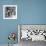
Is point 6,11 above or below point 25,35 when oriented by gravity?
above

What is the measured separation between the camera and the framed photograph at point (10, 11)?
3.86 m

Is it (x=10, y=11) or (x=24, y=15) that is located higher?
(x=10, y=11)

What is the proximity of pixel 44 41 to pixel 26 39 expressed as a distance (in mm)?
507

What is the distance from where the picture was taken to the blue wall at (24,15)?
3855mm

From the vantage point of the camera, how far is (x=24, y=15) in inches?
152

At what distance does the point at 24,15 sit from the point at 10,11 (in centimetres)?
43

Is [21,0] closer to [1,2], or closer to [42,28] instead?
[1,2]

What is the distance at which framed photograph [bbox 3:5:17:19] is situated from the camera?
3861mm

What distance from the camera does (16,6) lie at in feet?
12.7

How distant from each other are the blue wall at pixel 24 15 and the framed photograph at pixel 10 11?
0.09m

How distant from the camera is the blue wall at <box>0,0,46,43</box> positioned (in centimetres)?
386

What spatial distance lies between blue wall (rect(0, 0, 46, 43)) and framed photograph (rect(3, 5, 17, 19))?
87mm

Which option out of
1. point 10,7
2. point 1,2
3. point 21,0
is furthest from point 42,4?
point 1,2

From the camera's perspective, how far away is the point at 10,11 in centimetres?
389
